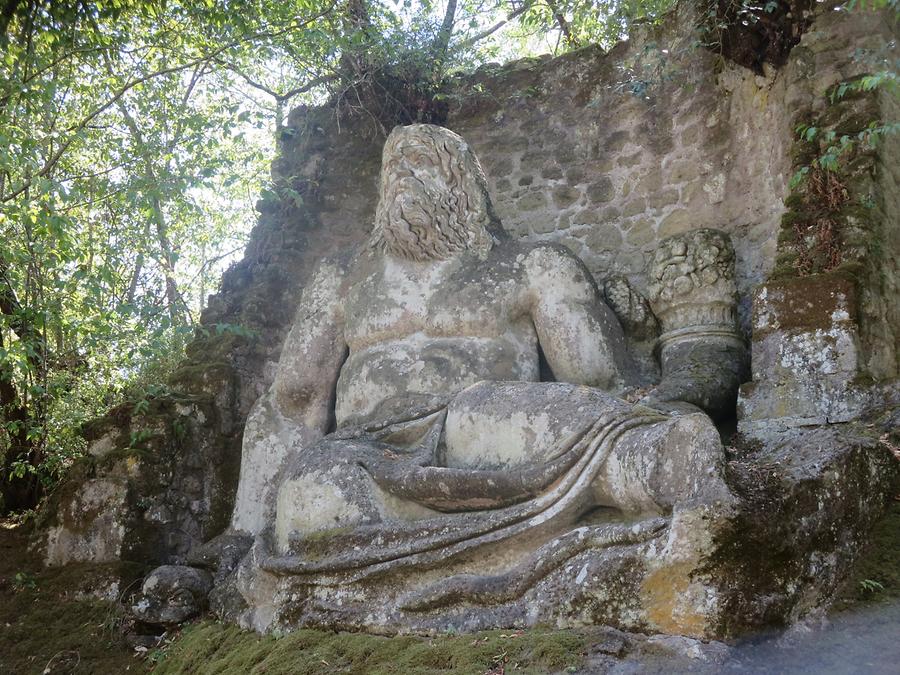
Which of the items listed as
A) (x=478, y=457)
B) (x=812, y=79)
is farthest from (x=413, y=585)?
(x=812, y=79)

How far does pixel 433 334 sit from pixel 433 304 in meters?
0.16

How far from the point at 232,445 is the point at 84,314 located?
1.80 meters

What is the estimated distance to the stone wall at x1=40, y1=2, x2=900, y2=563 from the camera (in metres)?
4.75

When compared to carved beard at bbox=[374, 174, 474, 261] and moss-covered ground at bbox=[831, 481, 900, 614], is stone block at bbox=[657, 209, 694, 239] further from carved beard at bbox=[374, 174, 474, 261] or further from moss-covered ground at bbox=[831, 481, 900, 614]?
moss-covered ground at bbox=[831, 481, 900, 614]

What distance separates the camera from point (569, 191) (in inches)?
254

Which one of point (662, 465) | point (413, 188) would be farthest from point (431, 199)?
point (662, 465)

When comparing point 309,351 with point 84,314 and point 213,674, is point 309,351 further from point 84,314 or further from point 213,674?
point 84,314

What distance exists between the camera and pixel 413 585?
3.37 m

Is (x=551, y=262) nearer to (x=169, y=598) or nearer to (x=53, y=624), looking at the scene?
(x=169, y=598)

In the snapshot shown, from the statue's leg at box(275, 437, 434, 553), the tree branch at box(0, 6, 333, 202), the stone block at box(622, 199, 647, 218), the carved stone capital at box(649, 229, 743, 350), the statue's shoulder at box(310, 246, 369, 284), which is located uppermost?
the tree branch at box(0, 6, 333, 202)

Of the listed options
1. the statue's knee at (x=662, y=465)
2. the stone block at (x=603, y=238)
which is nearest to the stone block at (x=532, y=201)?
the stone block at (x=603, y=238)

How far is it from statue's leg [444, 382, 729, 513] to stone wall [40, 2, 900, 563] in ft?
3.89

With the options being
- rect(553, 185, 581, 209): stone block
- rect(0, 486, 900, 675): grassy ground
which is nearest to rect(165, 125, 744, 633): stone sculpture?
rect(0, 486, 900, 675): grassy ground

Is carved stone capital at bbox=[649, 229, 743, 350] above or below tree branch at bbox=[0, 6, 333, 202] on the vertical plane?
below
